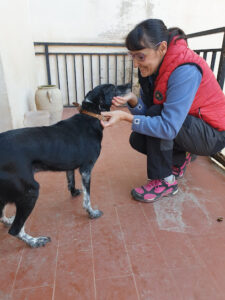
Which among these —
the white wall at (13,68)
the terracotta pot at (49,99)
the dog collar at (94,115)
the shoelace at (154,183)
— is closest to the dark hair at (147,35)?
the dog collar at (94,115)

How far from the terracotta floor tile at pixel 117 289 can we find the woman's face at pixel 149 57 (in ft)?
4.47

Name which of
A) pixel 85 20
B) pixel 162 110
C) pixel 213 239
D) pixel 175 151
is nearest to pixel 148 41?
pixel 162 110

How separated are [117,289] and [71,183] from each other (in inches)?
38.4

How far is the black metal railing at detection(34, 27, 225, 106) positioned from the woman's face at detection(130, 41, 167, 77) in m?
3.89

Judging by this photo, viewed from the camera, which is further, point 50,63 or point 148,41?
point 50,63

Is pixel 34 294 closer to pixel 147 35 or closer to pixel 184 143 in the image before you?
pixel 184 143

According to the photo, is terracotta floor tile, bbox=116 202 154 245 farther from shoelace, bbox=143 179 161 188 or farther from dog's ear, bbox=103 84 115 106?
dog's ear, bbox=103 84 115 106

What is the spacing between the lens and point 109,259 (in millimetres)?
1336

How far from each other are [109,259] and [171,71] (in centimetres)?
130

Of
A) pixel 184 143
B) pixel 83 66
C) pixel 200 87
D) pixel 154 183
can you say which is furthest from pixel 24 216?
pixel 83 66

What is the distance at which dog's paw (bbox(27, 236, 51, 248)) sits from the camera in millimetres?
1421

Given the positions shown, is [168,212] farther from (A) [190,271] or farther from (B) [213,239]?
(A) [190,271]

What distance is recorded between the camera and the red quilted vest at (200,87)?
1491 mm

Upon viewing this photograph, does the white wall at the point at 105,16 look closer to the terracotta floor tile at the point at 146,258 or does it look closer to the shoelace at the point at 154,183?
the shoelace at the point at 154,183
